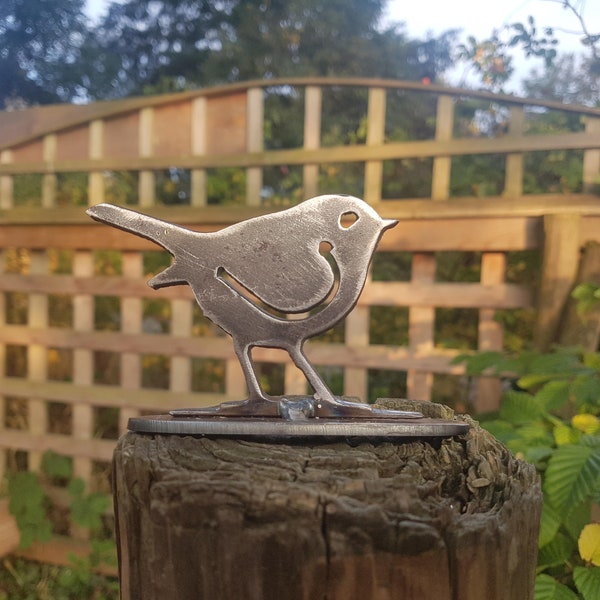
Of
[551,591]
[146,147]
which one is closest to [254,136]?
[146,147]

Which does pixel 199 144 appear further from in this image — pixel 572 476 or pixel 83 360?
pixel 572 476

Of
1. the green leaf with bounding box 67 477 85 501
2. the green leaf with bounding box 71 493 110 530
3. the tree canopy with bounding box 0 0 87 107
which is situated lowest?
the green leaf with bounding box 71 493 110 530

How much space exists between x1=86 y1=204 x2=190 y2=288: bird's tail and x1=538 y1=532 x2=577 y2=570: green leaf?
907 mm

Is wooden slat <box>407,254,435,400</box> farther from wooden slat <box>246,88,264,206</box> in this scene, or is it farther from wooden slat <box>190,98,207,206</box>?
wooden slat <box>190,98,207,206</box>

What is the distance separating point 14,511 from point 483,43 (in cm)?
298

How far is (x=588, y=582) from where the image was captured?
101cm

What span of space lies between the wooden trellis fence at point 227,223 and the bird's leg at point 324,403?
3.74 ft

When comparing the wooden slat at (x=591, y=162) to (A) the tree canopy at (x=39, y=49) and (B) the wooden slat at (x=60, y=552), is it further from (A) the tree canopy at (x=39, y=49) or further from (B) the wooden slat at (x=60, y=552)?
(A) the tree canopy at (x=39, y=49)

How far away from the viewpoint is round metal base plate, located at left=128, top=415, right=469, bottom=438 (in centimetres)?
68

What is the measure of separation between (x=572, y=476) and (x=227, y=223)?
4.62 feet

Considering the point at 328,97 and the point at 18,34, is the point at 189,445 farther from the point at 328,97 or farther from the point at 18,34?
the point at 18,34

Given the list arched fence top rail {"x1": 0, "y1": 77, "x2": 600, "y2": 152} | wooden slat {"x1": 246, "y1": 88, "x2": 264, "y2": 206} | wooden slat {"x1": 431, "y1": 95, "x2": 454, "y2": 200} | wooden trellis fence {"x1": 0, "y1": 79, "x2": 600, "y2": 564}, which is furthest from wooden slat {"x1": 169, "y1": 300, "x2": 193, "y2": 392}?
wooden slat {"x1": 431, "y1": 95, "x2": 454, "y2": 200}

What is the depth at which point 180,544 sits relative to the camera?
58cm

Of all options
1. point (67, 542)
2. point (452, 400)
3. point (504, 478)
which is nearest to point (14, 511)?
point (67, 542)
